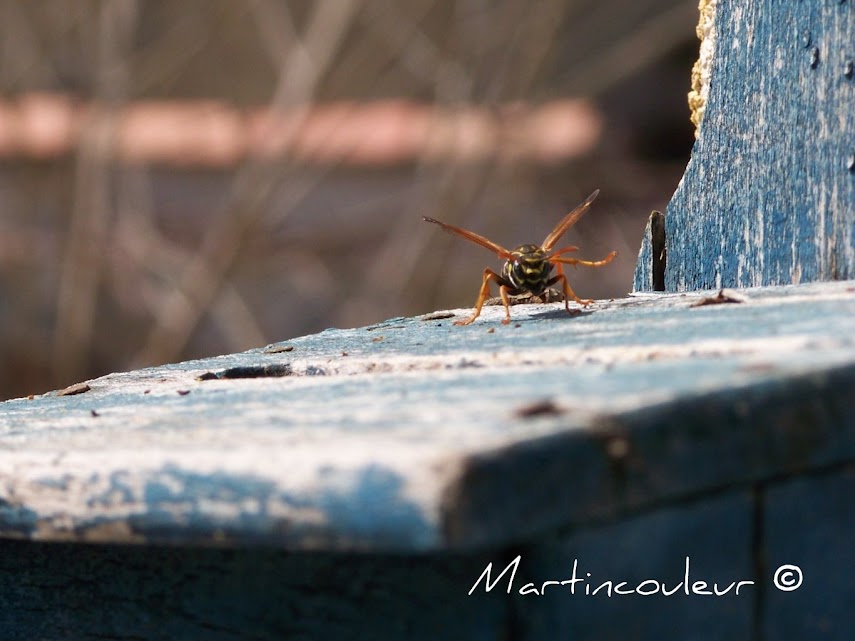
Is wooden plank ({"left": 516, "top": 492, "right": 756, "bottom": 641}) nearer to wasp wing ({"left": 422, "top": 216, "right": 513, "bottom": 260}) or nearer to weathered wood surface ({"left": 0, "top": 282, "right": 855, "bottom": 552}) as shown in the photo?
weathered wood surface ({"left": 0, "top": 282, "right": 855, "bottom": 552})

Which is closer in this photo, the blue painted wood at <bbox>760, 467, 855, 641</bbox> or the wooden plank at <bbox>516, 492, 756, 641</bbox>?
the wooden plank at <bbox>516, 492, 756, 641</bbox>

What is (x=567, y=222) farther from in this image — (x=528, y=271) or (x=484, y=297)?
(x=484, y=297)

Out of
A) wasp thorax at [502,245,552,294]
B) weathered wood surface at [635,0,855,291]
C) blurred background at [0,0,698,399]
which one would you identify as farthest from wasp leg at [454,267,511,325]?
blurred background at [0,0,698,399]

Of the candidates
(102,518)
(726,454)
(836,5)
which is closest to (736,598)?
(726,454)

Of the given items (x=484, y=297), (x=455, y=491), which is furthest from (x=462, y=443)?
(x=484, y=297)

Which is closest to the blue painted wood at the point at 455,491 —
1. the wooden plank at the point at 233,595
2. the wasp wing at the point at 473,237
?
the wooden plank at the point at 233,595

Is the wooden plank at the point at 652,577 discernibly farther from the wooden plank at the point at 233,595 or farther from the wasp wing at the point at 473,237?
the wasp wing at the point at 473,237
